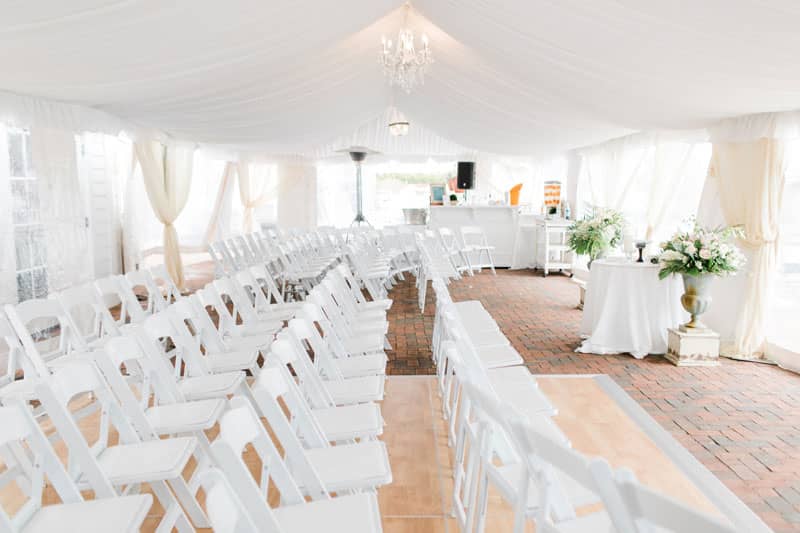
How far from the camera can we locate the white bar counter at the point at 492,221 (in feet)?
36.7

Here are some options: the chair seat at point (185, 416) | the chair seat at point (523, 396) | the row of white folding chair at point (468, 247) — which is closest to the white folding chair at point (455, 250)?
the row of white folding chair at point (468, 247)

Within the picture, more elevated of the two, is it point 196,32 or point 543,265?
point 196,32

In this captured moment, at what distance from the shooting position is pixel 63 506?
179cm

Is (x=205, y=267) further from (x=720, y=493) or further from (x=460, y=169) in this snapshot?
(x=720, y=493)

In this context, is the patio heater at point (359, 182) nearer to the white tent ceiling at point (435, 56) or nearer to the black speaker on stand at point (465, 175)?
the black speaker on stand at point (465, 175)

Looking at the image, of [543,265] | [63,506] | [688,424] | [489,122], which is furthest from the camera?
[543,265]

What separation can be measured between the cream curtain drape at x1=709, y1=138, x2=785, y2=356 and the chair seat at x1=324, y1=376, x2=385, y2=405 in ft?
13.0

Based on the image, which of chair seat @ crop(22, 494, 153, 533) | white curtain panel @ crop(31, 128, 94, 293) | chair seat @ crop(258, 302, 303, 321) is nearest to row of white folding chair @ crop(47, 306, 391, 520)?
chair seat @ crop(22, 494, 153, 533)

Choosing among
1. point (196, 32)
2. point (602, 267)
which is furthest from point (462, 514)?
point (602, 267)

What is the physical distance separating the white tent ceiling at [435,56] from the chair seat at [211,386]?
76.0 inches

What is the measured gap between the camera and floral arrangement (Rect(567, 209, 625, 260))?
Result: 251 inches

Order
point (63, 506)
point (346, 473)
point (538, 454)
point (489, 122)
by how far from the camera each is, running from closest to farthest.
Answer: point (538, 454)
point (63, 506)
point (346, 473)
point (489, 122)

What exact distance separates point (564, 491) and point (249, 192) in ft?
39.8

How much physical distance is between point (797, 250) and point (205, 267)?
10.2 m
